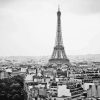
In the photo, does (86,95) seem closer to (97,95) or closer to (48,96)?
(97,95)

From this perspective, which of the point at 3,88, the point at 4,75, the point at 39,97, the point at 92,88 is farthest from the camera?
the point at 4,75

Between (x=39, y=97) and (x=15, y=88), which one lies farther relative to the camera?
(x=15, y=88)

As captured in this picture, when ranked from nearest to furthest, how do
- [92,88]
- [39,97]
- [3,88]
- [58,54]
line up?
[39,97]
[92,88]
[3,88]
[58,54]

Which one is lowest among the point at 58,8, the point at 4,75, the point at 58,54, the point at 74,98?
the point at 74,98

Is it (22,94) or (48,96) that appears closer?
(48,96)

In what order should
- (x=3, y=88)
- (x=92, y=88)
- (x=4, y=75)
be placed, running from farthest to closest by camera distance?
(x=4, y=75) < (x=3, y=88) < (x=92, y=88)

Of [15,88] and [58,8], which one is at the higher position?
[58,8]

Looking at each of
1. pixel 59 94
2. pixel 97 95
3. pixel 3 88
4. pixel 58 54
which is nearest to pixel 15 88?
pixel 3 88

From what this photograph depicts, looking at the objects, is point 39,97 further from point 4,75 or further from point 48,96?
point 4,75

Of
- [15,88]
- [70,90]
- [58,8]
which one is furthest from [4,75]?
[58,8]
